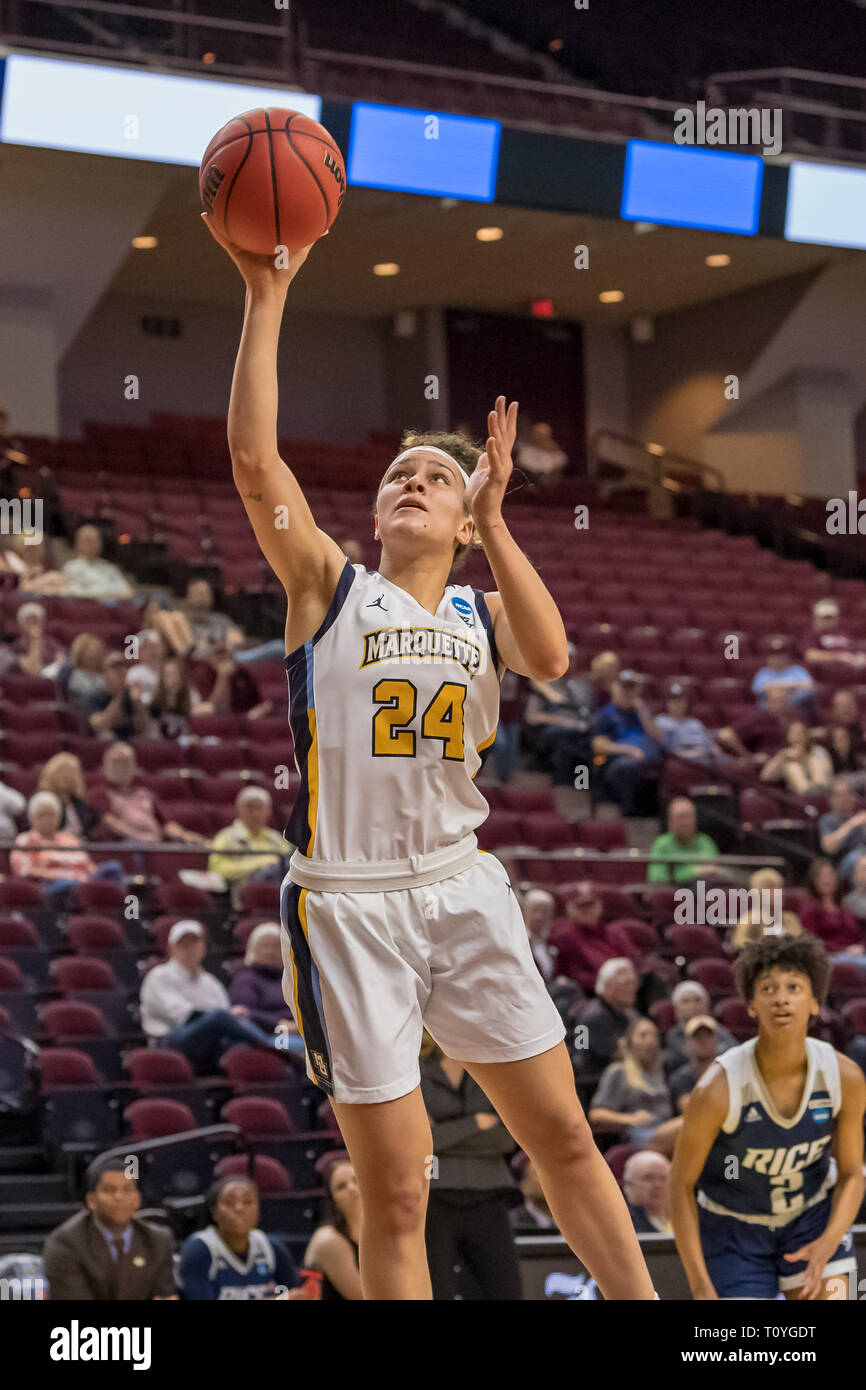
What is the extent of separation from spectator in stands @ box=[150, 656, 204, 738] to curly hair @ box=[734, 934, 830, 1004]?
5582mm

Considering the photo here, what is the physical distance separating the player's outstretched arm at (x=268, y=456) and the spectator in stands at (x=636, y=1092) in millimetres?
4116

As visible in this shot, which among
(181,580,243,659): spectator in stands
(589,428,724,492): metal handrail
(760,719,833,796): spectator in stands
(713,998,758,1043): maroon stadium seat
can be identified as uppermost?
(589,428,724,492): metal handrail

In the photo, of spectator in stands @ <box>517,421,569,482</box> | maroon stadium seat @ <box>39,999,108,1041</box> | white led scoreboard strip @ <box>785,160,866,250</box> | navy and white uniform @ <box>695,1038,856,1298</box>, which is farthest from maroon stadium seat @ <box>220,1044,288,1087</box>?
white led scoreboard strip @ <box>785,160,866,250</box>

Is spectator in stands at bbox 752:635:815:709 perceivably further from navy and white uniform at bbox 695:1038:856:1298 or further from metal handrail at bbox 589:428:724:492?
navy and white uniform at bbox 695:1038:856:1298

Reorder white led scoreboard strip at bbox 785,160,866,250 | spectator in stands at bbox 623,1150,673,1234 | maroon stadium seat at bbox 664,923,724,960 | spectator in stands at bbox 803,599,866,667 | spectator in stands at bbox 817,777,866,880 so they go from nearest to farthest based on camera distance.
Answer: spectator in stands at bbox 623,1150,673,1234 < maroon stadium seat at bbox 664,923,724,960 < spectator in stands at bbox 817,777,866,880 < spectator in stands at bbox 803,599,866,667 < white led scoreboard strip at bbox 785,160,866,250

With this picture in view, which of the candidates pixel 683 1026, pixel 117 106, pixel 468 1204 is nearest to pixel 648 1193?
pixel 468 1204

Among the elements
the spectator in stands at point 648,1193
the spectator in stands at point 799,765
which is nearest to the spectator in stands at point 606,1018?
the spectator in stands at point 648,1193

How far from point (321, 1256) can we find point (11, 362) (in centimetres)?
1034

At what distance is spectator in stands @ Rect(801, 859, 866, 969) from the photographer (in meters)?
8.63

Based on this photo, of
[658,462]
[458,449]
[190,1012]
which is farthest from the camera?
[658,462]

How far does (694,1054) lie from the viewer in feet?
23.2

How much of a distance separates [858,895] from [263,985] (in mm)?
3397

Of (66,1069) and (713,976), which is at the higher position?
(713,976)

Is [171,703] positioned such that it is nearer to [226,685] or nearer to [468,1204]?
[226,685]
